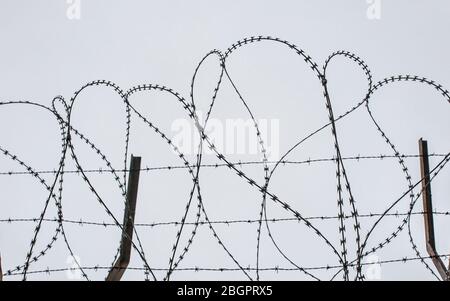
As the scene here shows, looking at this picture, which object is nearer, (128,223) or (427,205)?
(128,223)

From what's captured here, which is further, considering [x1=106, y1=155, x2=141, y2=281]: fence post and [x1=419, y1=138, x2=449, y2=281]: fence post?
[x1=419, y1=138, x2=449, y2=281]: fence post

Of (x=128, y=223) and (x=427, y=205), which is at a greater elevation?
(x=427, y=205)

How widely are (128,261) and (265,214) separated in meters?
1.28

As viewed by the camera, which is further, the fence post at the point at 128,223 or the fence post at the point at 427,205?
the fence post at the point at 427,205
